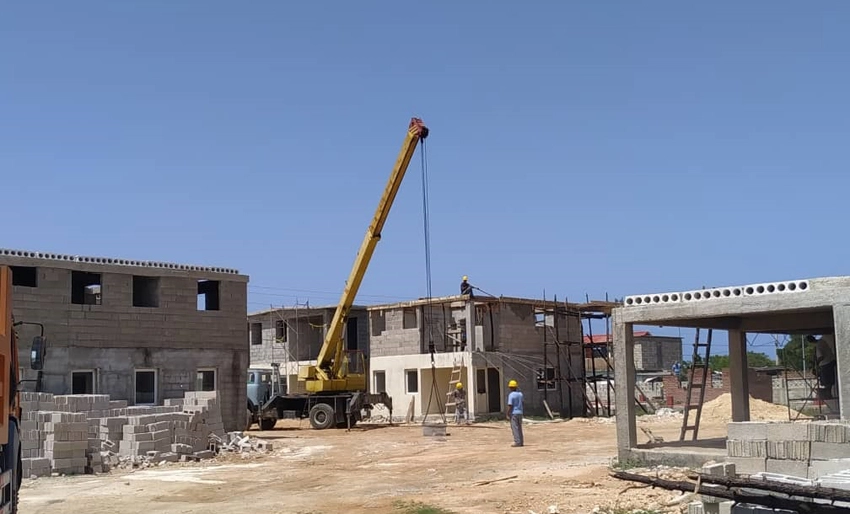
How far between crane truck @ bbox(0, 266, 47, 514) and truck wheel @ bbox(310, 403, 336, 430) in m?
21.7

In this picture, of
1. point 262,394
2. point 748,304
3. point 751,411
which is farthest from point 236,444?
point 751,411

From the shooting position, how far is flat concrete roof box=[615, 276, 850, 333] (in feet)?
46.2

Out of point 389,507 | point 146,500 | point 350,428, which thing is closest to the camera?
point 389,507

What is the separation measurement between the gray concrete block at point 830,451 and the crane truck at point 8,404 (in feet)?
33.1

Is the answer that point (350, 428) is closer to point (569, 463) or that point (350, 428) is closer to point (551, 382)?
point (551, 382)

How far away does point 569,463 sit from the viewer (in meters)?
17.9

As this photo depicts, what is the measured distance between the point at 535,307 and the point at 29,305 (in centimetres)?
1935

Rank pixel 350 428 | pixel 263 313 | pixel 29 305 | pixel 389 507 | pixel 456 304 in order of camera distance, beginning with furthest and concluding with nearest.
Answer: pixel 263 313
pixel 456 304
pixel 350 428
pixel 29 305
pixel 389 507

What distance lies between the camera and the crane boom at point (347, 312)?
100 feet

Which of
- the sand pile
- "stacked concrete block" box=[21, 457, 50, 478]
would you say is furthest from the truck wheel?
"stacked concrete block" box=[21, 457, 50, 478]

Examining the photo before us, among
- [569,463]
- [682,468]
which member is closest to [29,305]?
[569,463]

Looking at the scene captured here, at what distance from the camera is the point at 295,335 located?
44531mm

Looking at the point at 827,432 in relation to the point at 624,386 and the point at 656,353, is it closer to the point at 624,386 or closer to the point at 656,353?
the point at 624,386

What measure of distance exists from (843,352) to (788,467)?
6.44ft
